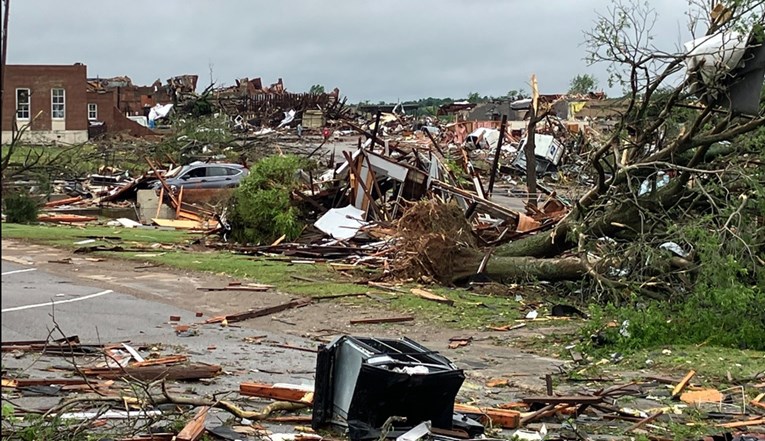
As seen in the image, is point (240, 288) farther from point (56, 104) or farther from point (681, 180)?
point (56, 104)

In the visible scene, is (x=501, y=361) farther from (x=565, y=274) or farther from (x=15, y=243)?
(x=15, y=243)

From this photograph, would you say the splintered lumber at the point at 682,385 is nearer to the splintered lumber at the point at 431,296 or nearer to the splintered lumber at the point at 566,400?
the splintered lumber at the point at 566,400

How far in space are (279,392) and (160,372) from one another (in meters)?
1.51

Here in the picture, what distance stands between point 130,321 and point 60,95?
153 ft

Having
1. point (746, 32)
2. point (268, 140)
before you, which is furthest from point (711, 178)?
point (268, 140)

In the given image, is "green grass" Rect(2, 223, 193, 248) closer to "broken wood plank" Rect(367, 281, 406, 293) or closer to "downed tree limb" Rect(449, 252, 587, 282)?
"broken wood plank" Rect(367, 281, 406, 293)

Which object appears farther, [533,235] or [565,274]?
[533,235]

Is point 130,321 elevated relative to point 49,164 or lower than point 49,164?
Answer: lower

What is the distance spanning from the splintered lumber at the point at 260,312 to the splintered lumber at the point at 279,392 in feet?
17.0

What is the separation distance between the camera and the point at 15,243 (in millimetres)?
21422

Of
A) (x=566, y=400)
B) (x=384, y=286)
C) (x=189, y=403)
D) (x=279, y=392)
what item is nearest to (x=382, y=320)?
(x=384, y=286)

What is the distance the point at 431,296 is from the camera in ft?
48.0

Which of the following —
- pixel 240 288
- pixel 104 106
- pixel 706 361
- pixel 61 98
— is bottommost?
pixel 240 288

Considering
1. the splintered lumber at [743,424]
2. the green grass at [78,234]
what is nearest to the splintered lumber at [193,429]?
the splintered lumber at [743,424]
